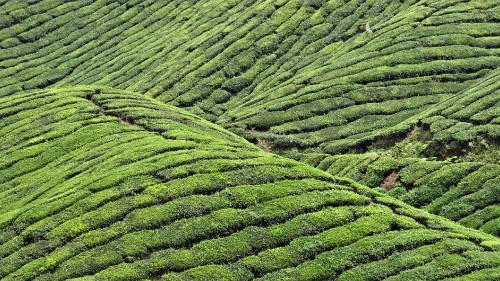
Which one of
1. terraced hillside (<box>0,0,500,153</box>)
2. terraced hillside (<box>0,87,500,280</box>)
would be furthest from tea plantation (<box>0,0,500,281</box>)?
terraced hillside (<box>0,0,500,153</box>)

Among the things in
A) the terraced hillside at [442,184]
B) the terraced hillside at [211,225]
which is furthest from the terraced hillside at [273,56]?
the terraced hillside at [211,225]

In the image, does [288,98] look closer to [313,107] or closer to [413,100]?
[313,107]

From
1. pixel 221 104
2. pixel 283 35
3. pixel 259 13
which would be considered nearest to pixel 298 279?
pixel 221 104

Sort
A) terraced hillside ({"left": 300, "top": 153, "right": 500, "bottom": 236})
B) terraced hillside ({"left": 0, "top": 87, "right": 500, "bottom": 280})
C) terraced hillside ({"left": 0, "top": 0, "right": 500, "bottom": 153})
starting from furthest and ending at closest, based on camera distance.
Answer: terraced hillside ({"left": 0, "top": 0, "right": 500, "bottom": 153}) < terraced hillside ({"left": 300, "top": 153, "right": 500, "bottom": 236}) < terraced hillside ({"left": 0, "top": 87, "right": 500, "bottom": 280})

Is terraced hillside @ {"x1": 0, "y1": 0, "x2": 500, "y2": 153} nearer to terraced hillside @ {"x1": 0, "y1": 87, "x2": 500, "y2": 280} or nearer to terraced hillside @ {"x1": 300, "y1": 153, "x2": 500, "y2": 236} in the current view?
terraced hillside @ {"x1": 300, "y1": 153, "x2": 500, "y2": 236}

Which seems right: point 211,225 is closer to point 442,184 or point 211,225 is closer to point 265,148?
point 442,184

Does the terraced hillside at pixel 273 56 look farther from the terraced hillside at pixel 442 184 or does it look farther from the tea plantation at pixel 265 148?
the terraced hillside at pixel 442 184

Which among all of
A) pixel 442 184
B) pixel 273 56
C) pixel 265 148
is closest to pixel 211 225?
pixel 442 184
